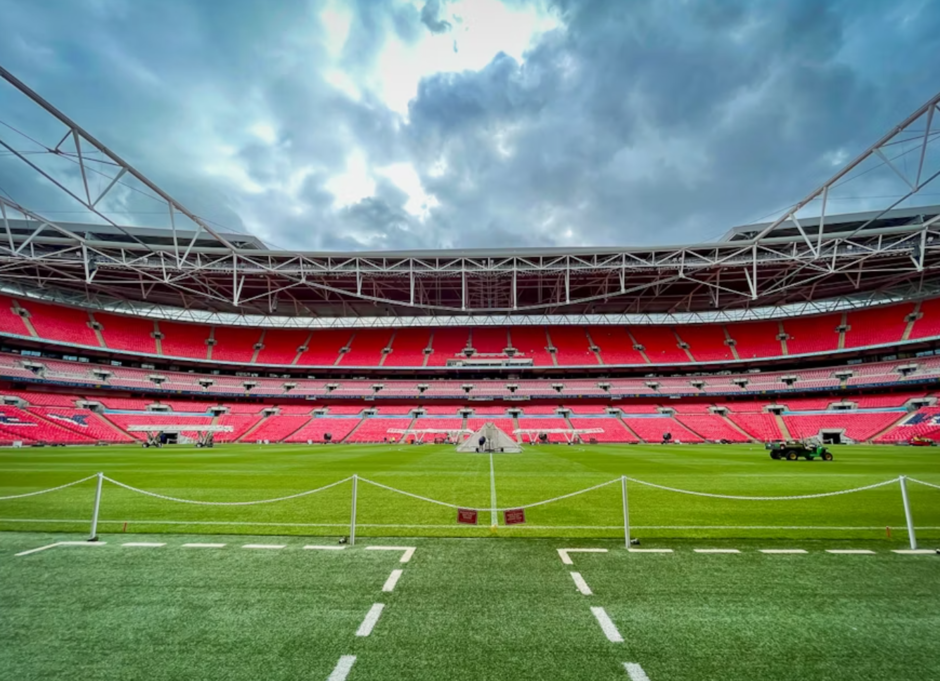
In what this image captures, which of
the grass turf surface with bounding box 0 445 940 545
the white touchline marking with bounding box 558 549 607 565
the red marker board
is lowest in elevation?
the grass turf surface with bounding box 0 445 940 545

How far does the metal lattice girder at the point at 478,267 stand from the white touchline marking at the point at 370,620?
2068 cm

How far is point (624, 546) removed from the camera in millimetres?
6391

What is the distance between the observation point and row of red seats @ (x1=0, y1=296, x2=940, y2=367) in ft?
142

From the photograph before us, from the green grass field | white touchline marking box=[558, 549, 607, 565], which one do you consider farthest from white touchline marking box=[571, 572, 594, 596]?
white touchline marking box=[558, 549, 607, 565]

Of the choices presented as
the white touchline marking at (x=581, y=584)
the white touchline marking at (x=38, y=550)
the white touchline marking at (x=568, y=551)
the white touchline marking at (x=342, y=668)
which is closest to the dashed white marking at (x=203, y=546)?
the white touchline marking at (x=38, y=550)

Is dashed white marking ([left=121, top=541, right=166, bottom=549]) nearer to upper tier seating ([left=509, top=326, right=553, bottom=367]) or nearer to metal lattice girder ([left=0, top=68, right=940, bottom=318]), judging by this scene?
metal lattice girder ([left=0, top=68, right=940, bottom=318])

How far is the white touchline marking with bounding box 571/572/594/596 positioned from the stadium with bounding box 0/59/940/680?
2.0 inches

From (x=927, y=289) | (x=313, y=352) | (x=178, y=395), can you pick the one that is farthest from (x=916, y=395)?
(x=178, y=395)

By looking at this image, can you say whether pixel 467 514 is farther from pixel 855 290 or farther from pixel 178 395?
pixel 855 290

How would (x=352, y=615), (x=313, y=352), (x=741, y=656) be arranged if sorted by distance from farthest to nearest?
(x=313, y=352) → (x=352, y=615) → (x=741, y=656)

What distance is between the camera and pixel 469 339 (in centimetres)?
5753

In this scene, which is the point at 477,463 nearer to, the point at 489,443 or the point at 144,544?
the point at 489,443

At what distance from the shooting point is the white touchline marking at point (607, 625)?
3.70m

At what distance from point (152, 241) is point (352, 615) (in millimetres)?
40679
